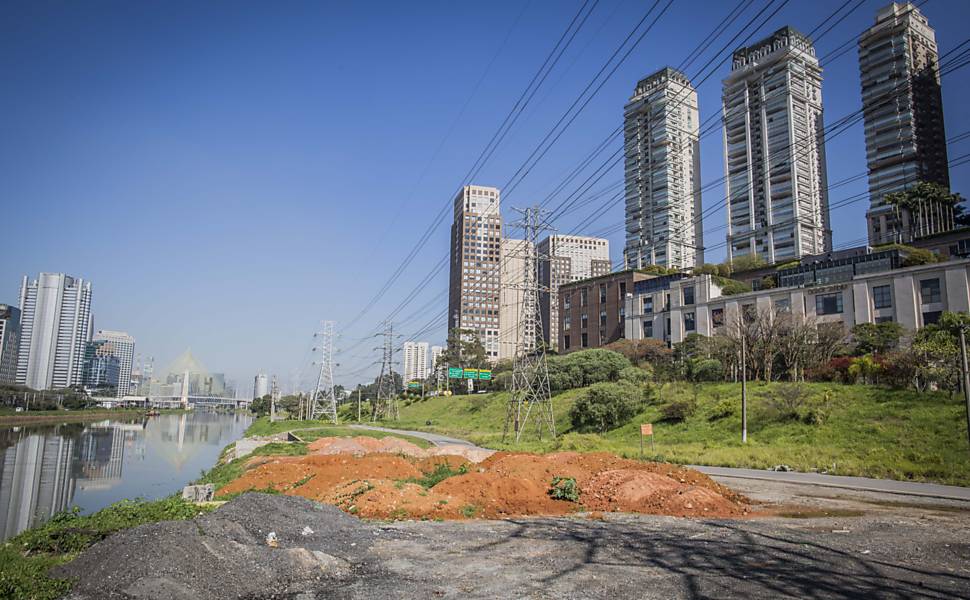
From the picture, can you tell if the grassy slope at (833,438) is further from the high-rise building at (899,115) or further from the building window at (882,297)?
the high-rise building at (899,115)

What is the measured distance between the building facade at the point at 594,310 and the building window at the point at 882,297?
36.1 meters

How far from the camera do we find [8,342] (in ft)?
606

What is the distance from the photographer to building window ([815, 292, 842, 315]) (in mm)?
63844

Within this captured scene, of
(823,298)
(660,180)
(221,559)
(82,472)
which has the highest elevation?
(660,180)

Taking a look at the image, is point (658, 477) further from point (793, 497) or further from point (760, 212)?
point (760, 212)

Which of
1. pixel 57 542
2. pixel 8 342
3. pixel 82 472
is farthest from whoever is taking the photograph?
pixel 8 342

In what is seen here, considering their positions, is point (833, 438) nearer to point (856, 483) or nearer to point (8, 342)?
point (856, 483)

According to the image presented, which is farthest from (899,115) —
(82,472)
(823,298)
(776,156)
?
(82,472)

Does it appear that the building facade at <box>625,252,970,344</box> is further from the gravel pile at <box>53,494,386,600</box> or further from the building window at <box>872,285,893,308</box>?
the gravel pile at <box>53,494,386,600</box>

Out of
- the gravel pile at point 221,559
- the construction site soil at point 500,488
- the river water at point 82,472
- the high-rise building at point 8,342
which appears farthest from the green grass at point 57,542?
the high-rise building at point 8,342

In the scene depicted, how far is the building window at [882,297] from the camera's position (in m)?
59.5

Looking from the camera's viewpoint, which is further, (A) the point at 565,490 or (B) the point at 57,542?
(A) the point at 565,490

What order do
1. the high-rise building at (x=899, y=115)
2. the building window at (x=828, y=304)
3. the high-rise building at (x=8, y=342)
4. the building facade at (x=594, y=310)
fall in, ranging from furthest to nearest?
the high-rise building at (x=8, y=342), the high-rise building at (x=899, y=115), the building facade at (x=594, y=310), the building window at (x=828, y=304)

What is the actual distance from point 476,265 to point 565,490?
565 feet
